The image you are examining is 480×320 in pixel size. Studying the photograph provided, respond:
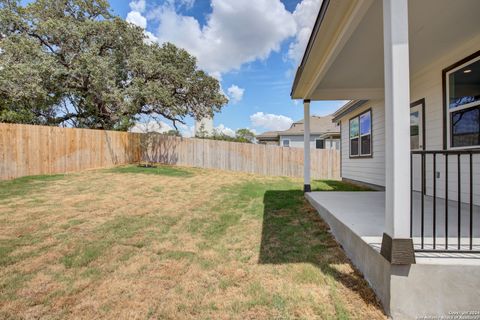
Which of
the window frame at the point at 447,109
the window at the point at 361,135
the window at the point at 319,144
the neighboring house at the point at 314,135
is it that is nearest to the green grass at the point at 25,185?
the window frame at the point at 447,109

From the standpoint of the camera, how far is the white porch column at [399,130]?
1924mm

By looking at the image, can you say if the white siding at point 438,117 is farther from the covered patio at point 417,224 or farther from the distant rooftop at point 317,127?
the distant rooftop at point 317,127

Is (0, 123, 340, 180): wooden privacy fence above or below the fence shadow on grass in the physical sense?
above

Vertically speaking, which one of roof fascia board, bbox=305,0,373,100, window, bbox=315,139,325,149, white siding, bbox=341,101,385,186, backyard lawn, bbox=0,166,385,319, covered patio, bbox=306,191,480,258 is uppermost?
roof fascia board, bbox=305,0,373,100

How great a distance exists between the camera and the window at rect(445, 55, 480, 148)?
3744 mm

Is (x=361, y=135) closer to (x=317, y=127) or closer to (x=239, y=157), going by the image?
(x=239, y=157)

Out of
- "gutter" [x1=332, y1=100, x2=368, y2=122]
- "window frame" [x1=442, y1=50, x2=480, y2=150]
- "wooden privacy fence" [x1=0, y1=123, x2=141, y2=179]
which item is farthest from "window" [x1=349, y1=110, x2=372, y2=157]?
"wooden privacy fence" [x1=0, y1=123, x2=141, y2=179]

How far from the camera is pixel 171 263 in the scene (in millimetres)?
2951

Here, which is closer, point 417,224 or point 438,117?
point 417,224

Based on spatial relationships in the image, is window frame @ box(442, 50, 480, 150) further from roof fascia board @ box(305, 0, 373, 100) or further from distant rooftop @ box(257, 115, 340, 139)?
distant rooftop @ box(257, 115, 340, 139)

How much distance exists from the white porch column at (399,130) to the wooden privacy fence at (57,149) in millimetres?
10421

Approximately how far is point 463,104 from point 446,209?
2743 mm

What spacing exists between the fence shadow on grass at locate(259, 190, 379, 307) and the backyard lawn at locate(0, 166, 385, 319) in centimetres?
1

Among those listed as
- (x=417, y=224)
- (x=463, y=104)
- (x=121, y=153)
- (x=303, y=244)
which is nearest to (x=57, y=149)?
(x=121, y=153)
